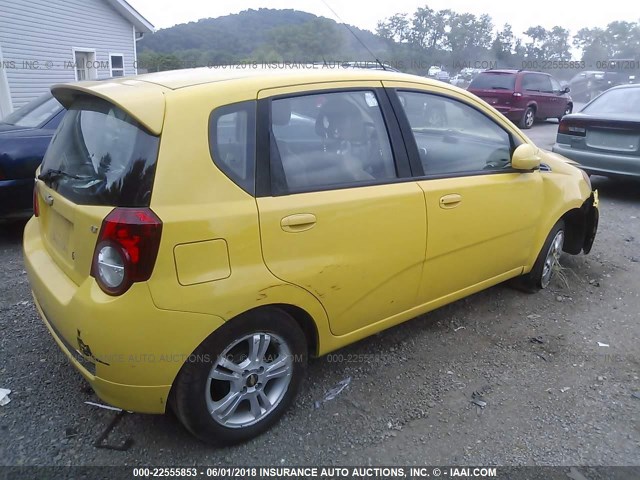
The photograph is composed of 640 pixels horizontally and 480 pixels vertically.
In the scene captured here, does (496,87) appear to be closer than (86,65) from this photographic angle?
Yes

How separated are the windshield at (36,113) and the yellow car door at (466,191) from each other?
12.1 ft

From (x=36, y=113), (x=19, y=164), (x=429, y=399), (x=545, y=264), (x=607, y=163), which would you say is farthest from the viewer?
(x=607, y=163)

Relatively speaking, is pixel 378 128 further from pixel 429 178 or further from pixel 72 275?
pixel 72 275

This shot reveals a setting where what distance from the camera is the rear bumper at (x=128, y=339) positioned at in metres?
1.95

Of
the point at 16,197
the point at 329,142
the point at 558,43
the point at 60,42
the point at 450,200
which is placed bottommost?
the point at 16,197

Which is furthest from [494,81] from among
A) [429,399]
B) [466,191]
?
[429,399]

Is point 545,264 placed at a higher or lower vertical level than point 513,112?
lower

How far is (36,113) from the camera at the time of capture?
512 cm

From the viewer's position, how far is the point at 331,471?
7.44 ft

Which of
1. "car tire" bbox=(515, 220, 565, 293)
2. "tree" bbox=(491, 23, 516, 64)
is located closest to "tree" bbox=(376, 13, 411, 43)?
"car tire" bbox=(515, 220, 565, 293)

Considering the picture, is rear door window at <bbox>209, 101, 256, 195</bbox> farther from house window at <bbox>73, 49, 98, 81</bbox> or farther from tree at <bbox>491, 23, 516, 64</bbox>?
tree at <bbox>491, 23, 516, 64</bbox>

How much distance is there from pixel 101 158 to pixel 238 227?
0.71m

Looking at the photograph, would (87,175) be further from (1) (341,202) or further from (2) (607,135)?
(2) (607,135)

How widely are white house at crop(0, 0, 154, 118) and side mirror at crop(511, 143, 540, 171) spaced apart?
42.9 ft
